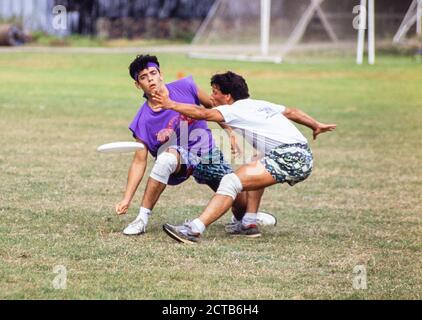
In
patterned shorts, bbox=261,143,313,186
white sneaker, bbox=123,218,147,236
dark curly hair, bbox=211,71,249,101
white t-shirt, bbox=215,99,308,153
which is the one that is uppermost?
dark curly hair, bbox=211,71,249,101

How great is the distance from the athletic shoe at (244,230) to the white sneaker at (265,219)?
0.32 m

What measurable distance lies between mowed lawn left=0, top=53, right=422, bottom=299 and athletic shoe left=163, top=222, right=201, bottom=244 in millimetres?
70

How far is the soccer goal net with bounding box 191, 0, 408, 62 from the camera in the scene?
1149 inches

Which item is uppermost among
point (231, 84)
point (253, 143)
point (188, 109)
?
point (231, 84)

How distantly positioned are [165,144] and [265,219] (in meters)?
1.08

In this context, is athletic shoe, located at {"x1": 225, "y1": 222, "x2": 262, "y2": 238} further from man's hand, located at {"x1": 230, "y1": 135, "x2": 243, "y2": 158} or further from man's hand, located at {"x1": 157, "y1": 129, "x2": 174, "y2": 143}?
man's hand, located at {"x1": 157, "y1": 129, "x2": 174, "y2": 143}

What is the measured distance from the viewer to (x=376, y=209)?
957 cm

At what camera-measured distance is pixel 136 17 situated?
37688 mm

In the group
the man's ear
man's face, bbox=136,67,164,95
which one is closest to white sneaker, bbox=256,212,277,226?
the man's ear

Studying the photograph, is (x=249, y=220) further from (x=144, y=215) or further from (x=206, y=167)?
(x=144, y=215)

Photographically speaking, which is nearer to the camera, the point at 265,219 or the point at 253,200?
the point at 253,200

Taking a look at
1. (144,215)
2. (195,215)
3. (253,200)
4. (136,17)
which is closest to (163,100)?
(144,215)
